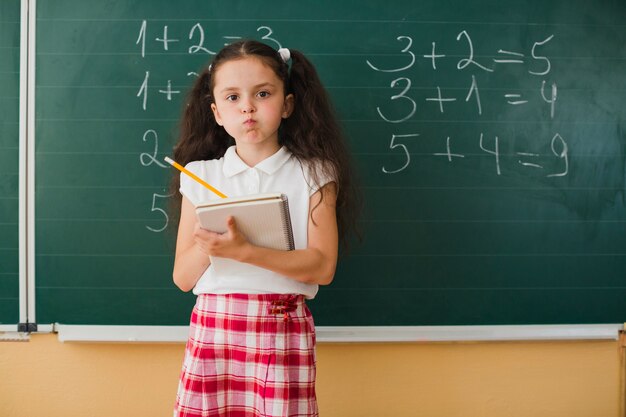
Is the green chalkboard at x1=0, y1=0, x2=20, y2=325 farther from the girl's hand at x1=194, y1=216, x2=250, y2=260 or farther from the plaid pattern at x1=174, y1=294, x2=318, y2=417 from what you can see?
the girl's hand at x1=194, y1=216, x2=250, y2=260

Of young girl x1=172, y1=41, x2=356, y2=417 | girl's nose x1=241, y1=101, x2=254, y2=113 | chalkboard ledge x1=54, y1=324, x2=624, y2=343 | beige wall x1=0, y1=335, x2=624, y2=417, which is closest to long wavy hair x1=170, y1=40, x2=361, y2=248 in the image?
young girl x1=172, y1=41, x2=356, y2=417

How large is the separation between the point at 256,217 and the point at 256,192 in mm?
→ 191

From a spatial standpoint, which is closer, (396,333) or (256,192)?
(256,192)

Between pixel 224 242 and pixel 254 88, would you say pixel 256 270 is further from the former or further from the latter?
pixel 254 88

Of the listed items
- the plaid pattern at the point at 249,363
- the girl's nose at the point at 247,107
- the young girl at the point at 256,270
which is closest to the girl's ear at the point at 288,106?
the young girl at the point at 256,270

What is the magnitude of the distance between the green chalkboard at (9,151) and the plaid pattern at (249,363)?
0.89 m

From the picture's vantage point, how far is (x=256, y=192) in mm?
1259

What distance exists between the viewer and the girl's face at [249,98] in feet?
3.99

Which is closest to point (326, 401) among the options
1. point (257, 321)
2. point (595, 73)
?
point (257, 321)

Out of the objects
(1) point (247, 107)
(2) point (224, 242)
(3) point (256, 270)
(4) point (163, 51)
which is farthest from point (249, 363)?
(4) point (163, 51)

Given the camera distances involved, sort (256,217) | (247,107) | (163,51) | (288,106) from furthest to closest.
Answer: (163,51)
(288,106)
(247,107)
(256,217)

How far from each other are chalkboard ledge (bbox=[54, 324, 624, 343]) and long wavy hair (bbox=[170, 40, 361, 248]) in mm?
457

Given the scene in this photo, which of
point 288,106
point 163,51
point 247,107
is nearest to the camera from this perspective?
point 247,107

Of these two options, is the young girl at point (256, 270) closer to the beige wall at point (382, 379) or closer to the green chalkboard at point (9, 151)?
the beige wall at point (382, 379)
